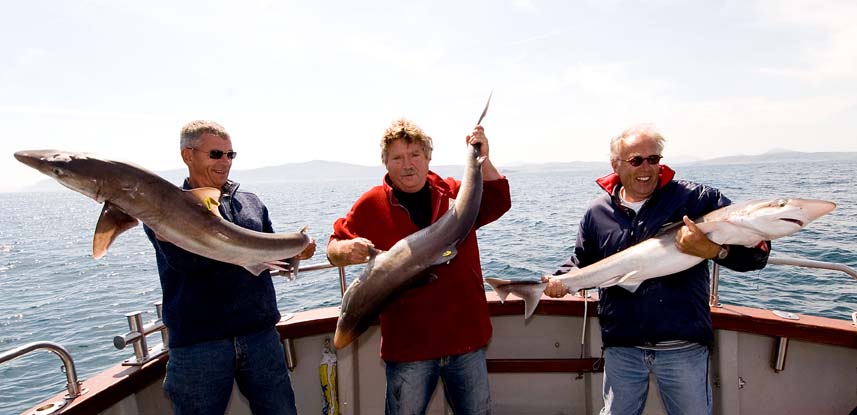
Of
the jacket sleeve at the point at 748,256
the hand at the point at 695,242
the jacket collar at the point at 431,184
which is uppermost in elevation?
the jacket collar at the point at 431,184

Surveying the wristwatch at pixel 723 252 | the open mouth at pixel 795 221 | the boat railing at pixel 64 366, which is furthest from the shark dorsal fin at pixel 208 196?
the open mouth at pixel 795 221

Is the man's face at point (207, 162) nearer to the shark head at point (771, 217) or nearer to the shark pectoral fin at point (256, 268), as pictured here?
the shark pectoral fin at point (256, 268)

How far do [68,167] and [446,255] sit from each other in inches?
83.1

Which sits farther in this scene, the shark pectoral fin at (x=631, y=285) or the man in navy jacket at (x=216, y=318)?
the shark pectoral fin at (x=631, y=285)

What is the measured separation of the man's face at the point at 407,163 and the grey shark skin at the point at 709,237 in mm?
1395

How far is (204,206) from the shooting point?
9.07ft

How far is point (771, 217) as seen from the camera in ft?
9.64

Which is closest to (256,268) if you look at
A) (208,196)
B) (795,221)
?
(208,196)

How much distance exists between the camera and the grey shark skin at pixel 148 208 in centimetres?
235

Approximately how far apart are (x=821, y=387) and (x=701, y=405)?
187 cm

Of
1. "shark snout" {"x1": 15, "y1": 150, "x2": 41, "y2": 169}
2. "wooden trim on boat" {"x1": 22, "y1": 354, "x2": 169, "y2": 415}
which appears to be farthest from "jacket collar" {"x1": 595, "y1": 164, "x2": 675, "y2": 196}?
"wooden trim on boat" {"x1": 22, "y1": 354, "x2": 169, "y2": 415}

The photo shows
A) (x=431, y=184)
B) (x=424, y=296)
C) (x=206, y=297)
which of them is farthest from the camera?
(x=431, y=184)

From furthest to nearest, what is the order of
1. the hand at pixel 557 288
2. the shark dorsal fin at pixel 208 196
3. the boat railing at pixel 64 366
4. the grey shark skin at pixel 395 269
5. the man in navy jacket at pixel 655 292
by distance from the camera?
the hand at pixel 557 288 < the man in navy jacket at pixel 655 292 < the grey shark skin at pixel 395 269 < the boat railing at pixel 64 366 < the shark dorsal fin at pixel 208 196

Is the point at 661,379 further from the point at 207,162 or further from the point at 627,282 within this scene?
the point at 207,162
